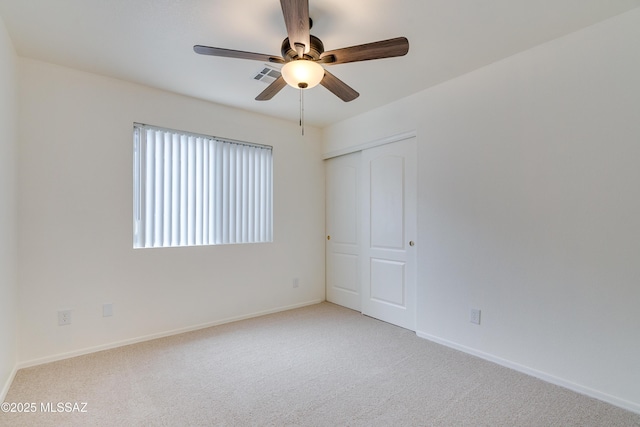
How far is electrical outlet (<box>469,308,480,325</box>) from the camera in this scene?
2693 millimetres

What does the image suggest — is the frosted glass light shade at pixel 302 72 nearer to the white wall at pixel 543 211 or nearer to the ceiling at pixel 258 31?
the ceiling at pixel 258 31

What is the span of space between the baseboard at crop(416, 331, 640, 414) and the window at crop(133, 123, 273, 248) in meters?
2.36

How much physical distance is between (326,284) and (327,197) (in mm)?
1249

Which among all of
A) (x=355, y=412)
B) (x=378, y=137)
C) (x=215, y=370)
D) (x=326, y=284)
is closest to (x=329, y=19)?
(x=378, y=137)

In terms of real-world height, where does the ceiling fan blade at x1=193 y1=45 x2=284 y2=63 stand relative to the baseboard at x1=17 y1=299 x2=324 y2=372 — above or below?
above

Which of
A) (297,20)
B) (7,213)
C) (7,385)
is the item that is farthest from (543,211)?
(7,385)

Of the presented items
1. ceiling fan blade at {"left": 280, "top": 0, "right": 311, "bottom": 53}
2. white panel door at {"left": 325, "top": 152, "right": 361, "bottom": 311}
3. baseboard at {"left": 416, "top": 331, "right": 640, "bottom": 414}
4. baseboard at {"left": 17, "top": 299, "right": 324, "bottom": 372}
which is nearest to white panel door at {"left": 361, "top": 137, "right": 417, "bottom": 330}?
white panel door at {"left": 325, "top": 152, "right": 361, "bottom": 311}

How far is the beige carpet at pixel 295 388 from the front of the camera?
185 cm

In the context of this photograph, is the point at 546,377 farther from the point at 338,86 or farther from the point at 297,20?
the point at 297,20

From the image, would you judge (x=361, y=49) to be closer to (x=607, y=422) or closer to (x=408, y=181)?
(x=408, y=181)

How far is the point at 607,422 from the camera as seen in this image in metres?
1.83

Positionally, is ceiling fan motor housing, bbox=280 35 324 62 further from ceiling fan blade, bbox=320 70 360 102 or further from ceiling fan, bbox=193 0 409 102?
ceiling fan blade, bbox=320 70 360 102

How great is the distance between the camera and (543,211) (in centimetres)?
234

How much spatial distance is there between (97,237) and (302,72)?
2359mm
